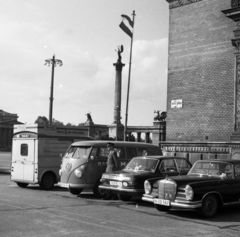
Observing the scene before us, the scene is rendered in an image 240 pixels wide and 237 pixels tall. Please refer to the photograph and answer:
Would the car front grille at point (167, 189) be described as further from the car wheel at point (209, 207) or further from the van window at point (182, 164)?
the van window at point (182, 164)

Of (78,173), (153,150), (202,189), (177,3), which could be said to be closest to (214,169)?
(202,189)

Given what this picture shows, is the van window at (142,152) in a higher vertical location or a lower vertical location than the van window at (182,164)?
higher

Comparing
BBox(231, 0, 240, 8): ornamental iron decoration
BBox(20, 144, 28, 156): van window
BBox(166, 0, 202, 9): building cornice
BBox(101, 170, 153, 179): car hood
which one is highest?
BBox(166, 0, 202, 9): building cornice

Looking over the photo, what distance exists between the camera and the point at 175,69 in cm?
2455

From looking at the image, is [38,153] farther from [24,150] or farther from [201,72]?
[201,72]

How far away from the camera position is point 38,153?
16906mm

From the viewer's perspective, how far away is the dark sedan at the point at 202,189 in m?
10.0

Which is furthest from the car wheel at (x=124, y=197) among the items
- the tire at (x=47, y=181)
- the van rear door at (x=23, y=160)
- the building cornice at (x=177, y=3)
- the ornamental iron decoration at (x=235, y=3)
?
the building cornice at (x=177, y=3)

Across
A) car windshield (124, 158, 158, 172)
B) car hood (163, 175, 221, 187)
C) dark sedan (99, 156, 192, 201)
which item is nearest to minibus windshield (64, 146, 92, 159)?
dark sedan (99, 156, 192, 201)

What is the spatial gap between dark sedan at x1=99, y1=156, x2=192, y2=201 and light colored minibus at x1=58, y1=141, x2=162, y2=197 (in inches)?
50.9

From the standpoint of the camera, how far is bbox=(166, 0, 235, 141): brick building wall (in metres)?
21.9

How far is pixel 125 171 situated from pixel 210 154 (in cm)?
1014

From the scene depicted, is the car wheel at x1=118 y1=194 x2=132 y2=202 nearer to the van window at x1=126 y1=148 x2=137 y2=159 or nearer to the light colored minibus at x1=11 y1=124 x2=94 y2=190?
the van window at x1=126 y1=148 x2=137 y2=159

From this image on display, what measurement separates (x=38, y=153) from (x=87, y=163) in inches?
135
